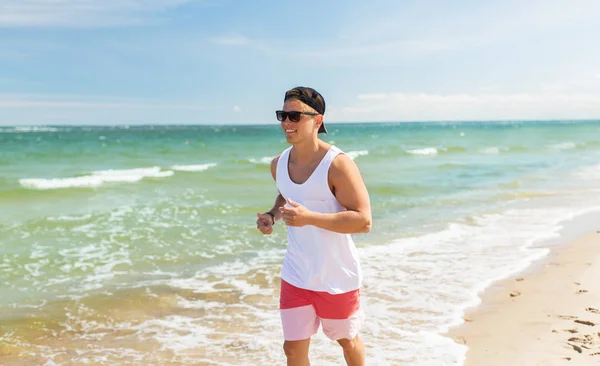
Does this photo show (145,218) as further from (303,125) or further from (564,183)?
(564,183)

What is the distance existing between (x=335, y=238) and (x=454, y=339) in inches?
107

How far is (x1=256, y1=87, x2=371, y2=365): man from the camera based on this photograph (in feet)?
9.80

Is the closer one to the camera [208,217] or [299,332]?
[299,332]

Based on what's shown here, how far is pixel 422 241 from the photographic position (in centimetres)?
982

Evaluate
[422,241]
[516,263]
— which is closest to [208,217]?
[422,241]

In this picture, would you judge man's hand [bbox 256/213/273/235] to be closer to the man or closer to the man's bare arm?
the man

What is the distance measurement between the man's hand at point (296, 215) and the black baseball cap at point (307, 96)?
637mm

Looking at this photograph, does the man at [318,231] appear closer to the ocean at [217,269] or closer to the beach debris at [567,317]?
the ocean at [217,269]

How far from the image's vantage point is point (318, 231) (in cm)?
309

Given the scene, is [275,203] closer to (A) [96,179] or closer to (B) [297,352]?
(B) [297,352]

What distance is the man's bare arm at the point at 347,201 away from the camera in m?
2.90

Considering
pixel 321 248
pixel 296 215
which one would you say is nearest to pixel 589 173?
pixel 321 248

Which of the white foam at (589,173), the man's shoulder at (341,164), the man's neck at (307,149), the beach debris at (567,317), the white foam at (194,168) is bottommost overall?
the white foam at (194,168)

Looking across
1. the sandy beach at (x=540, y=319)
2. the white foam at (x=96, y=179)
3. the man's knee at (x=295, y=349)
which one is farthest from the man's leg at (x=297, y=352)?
the white foam at (x=96, y=179)
